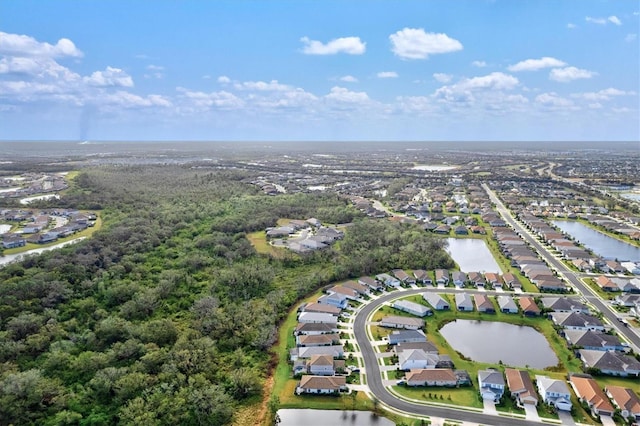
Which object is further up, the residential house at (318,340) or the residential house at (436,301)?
the residential house at (436,301)

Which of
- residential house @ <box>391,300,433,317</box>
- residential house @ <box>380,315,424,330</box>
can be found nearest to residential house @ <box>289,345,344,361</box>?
residential house @ <box>380,315,424,330</box>

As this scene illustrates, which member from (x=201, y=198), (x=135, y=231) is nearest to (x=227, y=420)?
(x=135, y=231)

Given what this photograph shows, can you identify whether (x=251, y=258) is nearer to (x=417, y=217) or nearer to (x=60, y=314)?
(x=60, y=314)

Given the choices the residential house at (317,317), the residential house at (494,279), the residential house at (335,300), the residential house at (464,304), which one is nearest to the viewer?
the residential house at (317,317)

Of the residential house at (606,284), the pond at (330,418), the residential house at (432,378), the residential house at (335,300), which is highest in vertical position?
the residential house at (606,284)

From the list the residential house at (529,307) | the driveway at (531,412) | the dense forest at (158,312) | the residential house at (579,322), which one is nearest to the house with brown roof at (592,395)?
the driveway at (531,412)

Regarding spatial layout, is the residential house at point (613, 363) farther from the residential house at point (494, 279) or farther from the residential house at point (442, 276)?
the residential house at point (442, 276)

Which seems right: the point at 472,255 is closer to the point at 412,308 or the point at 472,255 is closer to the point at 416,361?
the point at 412,308
